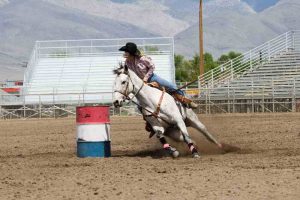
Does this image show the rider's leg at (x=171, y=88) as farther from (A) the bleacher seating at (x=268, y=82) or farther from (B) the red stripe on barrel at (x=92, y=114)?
(A) the bleacher seating at (x=268, y=82)

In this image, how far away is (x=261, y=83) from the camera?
142 feet

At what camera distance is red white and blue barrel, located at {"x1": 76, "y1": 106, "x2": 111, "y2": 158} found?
14.5 m


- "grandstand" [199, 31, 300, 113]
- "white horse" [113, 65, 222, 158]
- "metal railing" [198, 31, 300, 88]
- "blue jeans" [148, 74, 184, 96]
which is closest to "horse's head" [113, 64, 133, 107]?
"white horse" [113, 65, 222, 158]

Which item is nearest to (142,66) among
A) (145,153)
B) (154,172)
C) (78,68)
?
(145,153)

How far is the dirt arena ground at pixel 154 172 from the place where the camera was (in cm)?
958

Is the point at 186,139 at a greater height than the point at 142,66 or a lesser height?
lesser

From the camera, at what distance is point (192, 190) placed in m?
9.66

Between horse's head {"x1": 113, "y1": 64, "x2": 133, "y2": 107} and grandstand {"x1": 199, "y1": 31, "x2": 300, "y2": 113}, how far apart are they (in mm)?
22203

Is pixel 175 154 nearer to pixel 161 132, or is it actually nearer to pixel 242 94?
pixel 161 132

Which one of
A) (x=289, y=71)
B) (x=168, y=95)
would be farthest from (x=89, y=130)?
(x=289, y=71)

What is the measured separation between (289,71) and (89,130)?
32.6 meters

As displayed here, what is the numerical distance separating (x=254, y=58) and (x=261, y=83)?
266 inches

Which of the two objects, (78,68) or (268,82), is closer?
(268,82)

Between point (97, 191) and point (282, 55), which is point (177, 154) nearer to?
point (97, 191)
